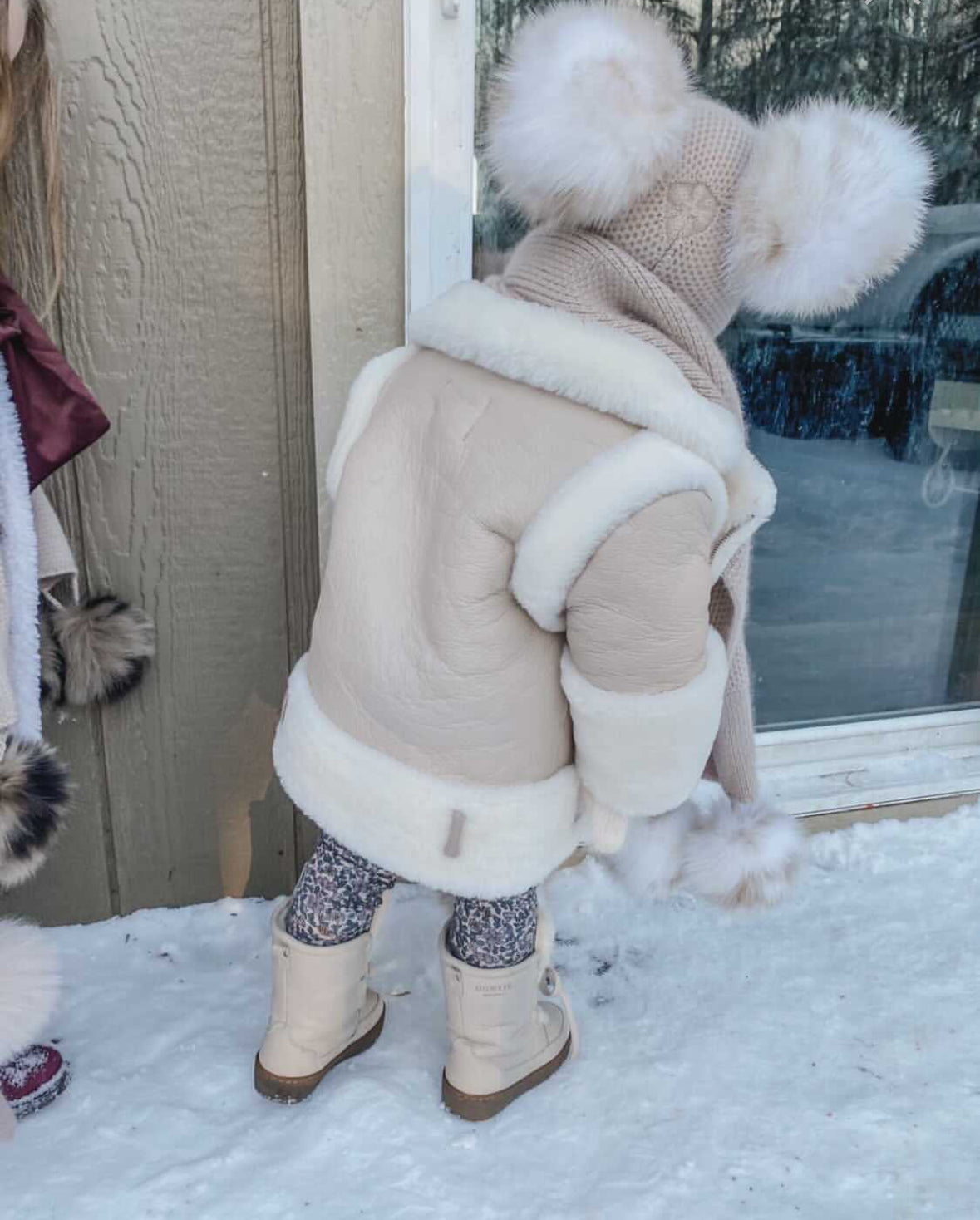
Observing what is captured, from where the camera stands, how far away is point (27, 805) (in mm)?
1364

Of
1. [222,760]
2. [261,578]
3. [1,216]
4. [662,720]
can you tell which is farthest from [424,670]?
[1,216]

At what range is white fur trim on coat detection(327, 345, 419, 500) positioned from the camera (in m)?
1.47

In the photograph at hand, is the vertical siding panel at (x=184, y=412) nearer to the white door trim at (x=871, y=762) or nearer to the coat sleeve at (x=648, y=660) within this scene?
the coat sleeve at (x=648, y=660)

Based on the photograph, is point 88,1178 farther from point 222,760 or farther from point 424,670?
point 424,670

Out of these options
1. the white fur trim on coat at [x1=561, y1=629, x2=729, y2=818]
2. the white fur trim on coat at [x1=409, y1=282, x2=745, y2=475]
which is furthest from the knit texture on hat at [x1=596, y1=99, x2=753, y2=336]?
the white fur trim on coat at [x1=561, y1=629, x2=729, y2=818]

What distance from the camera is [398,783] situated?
54.9 inches

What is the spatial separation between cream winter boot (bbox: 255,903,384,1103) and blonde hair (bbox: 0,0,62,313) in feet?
3.69

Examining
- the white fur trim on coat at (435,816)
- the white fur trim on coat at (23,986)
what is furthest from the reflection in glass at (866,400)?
the white fur trim on coat at (23,986)

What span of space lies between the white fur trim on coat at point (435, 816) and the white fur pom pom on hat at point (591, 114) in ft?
2.49

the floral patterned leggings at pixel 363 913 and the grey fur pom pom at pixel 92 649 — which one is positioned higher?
the grey fur pom pom at pixel 92 649

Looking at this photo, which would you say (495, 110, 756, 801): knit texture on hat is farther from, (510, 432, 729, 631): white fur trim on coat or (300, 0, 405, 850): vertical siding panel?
(300, 0, 405, 850): vertical siding panel

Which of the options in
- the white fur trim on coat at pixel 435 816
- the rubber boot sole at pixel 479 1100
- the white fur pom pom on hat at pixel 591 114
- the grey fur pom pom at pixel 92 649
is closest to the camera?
the white fur pom pom on hat at pixel 591 114

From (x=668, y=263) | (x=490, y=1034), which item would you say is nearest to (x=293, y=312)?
(x=668, y=263)

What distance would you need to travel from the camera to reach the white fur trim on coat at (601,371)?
3.92 ft
